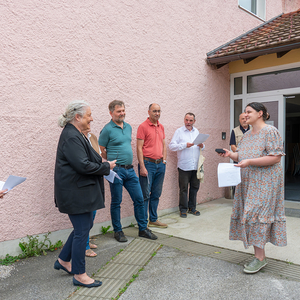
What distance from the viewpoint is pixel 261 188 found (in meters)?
3.16

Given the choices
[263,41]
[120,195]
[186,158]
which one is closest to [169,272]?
[120,195]

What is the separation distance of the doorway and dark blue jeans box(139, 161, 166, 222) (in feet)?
12.1

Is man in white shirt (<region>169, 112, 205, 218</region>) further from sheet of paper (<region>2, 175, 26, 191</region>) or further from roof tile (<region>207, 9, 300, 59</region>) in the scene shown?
sheet of paper (<region>2, 175, 26, 191</region>)

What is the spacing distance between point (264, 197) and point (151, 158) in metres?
2.14

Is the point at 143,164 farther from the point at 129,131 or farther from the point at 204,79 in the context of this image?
the point at 204,79

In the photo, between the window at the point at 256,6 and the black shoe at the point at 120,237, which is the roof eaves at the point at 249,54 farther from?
the black shoe at the point at 120,237

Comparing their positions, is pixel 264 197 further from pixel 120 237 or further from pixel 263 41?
pixel 263 41

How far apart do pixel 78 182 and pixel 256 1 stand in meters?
8.48

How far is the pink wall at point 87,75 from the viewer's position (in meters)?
3.73

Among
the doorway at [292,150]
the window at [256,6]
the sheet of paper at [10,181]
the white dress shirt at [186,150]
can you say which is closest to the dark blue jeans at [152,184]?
the white dress shirt at [186,150]

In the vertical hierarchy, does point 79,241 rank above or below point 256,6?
below

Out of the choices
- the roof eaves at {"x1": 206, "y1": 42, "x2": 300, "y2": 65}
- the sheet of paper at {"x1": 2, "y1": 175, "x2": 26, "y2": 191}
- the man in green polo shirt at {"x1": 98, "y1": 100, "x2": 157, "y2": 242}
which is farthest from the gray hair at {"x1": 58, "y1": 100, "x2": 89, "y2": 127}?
the roof eaves at {"x1": 206, "y1": 42, "x2": 300, "y2": 65}

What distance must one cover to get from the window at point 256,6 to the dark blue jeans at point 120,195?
6.47m

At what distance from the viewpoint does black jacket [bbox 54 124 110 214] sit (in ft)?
9.17
